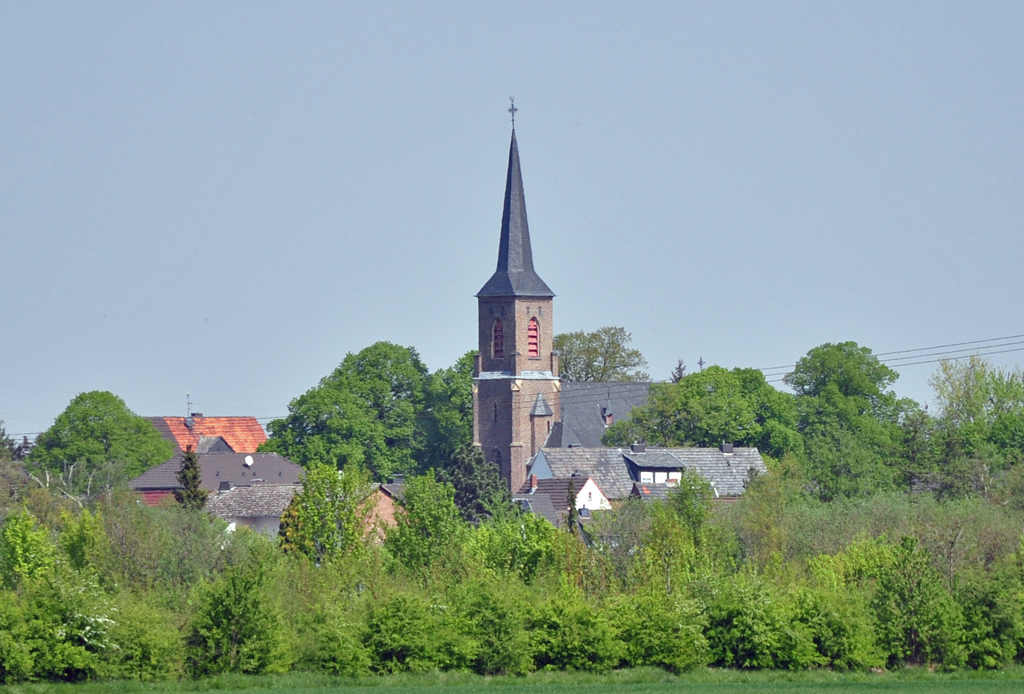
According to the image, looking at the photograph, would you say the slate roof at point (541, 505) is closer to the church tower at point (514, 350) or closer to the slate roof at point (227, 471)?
the slate roof at point (227, 471)

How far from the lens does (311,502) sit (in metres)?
44.3

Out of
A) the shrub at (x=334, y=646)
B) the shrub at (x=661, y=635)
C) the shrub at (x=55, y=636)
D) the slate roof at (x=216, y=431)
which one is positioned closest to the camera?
the shrub at (x=55, y=636)

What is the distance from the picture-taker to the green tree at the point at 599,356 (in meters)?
115

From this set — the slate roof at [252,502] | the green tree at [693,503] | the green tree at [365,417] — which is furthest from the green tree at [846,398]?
the green tree at [693,503]

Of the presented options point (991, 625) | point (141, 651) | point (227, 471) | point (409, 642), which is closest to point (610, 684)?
point (409, 642)

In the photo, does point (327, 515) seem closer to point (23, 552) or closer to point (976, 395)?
point (23, 552)

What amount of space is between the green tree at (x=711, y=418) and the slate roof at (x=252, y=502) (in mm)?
26781

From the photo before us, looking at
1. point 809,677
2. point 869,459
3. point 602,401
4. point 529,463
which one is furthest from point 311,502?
point 602,401

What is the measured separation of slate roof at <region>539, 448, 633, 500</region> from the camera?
80931 mm

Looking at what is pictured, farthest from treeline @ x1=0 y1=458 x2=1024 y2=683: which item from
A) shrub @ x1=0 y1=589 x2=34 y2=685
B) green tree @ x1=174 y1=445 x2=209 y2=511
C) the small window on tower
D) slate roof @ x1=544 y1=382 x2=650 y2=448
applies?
the small window on tower

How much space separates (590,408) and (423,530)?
57236 mm

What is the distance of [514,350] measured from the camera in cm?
9562

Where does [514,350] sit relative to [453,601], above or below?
above

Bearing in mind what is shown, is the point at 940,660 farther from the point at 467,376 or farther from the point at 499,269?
the point at 467,376
